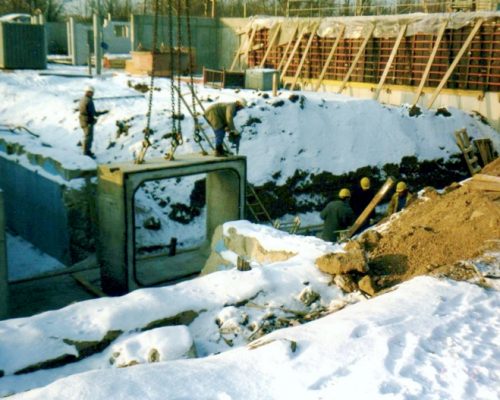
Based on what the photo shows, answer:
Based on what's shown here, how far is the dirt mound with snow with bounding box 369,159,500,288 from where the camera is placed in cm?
745

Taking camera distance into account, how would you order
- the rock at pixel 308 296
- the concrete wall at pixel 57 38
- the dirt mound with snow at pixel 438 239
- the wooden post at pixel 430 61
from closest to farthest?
1. the rock at pixel 308 296
2. the dirt mound with snow at pixel 438 239
3. the wooden post at pixel 430 61
4. the concrete wall at pixel 57 38

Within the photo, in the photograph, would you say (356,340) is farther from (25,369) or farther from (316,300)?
(25,369)

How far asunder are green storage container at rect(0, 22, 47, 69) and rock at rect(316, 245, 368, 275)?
20.9m

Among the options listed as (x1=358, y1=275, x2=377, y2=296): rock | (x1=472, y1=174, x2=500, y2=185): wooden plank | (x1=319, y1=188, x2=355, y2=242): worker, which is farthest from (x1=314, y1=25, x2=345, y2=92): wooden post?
(x1=358, y1=275, x2=377, y2=296): rock

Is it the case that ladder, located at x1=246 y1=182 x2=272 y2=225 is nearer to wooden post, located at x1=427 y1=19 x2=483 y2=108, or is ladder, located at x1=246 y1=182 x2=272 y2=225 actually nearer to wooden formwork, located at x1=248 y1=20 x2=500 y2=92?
wooden post, located at x1=427 y1=19 x2=483 y2=108

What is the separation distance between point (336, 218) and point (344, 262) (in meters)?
3.15

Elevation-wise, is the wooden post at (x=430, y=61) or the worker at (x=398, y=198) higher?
the wooden post at (x=430, y=61)

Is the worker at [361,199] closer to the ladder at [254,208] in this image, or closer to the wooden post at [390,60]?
the ladder at [254,208]

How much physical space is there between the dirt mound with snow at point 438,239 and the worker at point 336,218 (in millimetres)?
1028

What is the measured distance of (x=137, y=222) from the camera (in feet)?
48.5

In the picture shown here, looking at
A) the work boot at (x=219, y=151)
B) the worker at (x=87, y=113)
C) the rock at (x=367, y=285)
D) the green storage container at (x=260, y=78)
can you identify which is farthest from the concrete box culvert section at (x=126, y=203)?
the green storage container at (x=260, y=78)

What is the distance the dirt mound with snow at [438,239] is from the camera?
7449mm

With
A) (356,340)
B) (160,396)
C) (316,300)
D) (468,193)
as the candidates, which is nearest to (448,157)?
(468,193)

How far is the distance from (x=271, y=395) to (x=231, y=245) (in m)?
5.66
